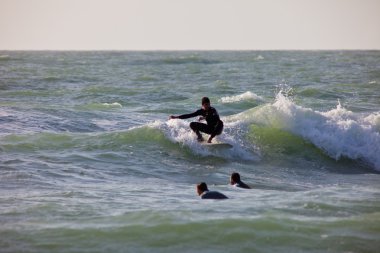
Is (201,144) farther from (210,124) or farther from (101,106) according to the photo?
(101,106)

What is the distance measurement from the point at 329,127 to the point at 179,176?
6.75m

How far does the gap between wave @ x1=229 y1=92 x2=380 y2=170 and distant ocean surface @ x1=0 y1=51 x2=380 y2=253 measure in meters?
0.03

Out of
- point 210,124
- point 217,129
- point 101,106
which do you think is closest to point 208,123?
point 210,124

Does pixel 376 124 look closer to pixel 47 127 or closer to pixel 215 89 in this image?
pixel 47 127

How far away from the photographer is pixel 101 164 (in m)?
15.7

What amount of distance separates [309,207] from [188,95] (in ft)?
70.9

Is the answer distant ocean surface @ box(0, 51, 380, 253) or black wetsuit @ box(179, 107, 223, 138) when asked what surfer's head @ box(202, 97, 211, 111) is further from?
distant ocean surface @ box(0, 51, 380, 253)

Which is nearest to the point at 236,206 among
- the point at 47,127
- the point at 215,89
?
the point at 47,127

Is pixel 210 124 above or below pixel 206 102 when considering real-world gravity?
below

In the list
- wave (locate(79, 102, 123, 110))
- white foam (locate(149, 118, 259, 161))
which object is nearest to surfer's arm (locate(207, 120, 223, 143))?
white foam (locate(149, 118, 259, 161))

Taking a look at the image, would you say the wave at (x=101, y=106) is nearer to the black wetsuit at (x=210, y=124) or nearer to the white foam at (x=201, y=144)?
the white foam at (x=201, y=144)

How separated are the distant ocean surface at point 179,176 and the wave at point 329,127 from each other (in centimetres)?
3

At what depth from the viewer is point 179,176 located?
15047 mm

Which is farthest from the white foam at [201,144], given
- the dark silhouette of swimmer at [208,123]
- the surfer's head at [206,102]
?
the surfer's head at [206,102]
